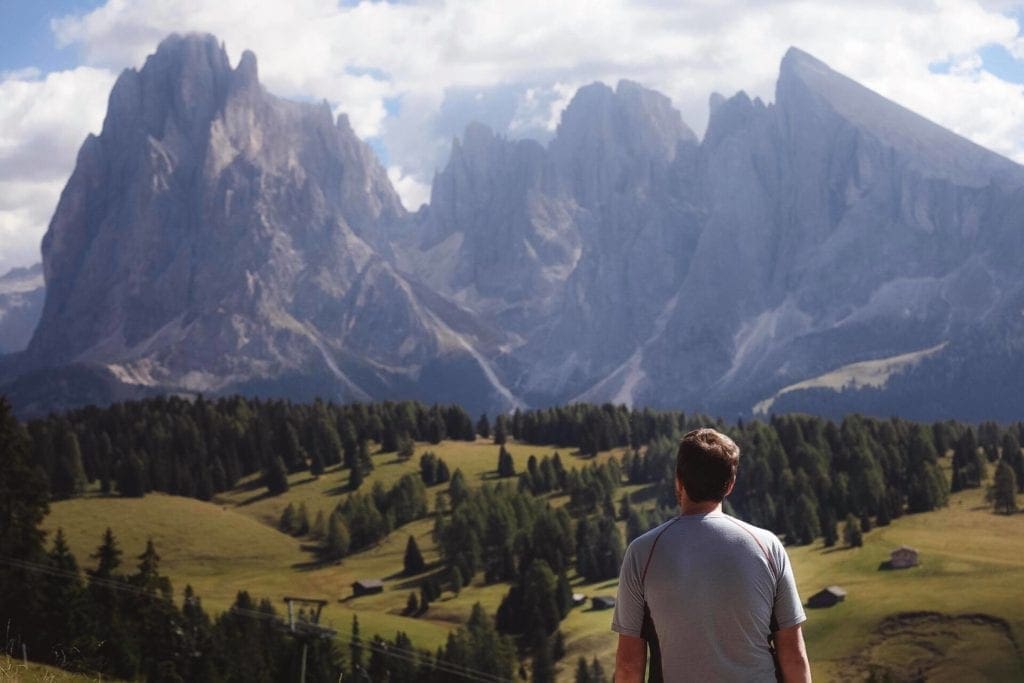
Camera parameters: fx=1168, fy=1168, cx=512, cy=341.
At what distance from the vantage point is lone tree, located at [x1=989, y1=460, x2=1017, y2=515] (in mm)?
182375

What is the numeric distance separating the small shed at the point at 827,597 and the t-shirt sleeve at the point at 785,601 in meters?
135

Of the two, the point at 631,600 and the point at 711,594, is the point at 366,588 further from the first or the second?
the point at 711,594

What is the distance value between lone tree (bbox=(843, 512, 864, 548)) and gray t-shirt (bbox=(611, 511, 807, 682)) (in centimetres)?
16544

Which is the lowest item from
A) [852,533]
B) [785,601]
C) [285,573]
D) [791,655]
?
[852,533]

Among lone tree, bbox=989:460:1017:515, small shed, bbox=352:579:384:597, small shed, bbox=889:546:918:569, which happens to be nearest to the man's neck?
small shed, bbox=889:546:918:569

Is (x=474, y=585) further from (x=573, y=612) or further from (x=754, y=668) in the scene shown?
(x=754, y=668)

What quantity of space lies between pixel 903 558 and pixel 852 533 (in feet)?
56.9

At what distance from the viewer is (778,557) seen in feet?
39.1

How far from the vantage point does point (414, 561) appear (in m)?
186

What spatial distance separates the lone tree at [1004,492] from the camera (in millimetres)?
182375

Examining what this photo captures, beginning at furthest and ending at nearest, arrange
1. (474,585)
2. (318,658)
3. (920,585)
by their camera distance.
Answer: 1. (474,585)
2. (920,585)
3. (318,658)

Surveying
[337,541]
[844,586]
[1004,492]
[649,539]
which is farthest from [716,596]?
[337,541]

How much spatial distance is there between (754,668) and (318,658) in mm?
75031

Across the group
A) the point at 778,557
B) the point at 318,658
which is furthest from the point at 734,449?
the point at 318,658
